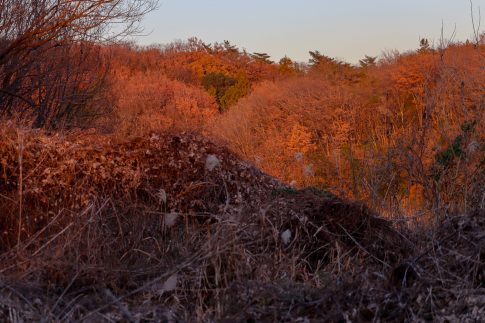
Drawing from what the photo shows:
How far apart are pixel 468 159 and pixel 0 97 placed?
10.7 m

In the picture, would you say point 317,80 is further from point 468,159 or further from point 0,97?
point 468,159

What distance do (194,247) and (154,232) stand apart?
1060 mm

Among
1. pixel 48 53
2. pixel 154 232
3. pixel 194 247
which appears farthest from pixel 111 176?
pixel 48 53

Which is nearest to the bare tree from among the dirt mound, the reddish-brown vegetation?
the reddish-brown vegetation

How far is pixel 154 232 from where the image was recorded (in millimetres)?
6906

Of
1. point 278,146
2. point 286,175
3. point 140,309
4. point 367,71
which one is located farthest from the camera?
point 367,71

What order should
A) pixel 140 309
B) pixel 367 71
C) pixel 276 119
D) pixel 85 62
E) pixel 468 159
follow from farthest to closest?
pixel 367 71
pixel 276 119
pixel 85 62
pixel 468 159
pixel 140 309

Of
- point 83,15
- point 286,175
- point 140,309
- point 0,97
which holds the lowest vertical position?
point 286,175

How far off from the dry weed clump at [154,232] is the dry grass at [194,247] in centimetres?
2

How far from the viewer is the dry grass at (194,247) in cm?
443

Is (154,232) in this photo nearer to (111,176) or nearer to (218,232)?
(111,176)

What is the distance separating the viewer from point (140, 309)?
4.50 meters

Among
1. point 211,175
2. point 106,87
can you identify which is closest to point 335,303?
point 211,175

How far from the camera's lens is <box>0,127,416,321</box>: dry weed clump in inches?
191
